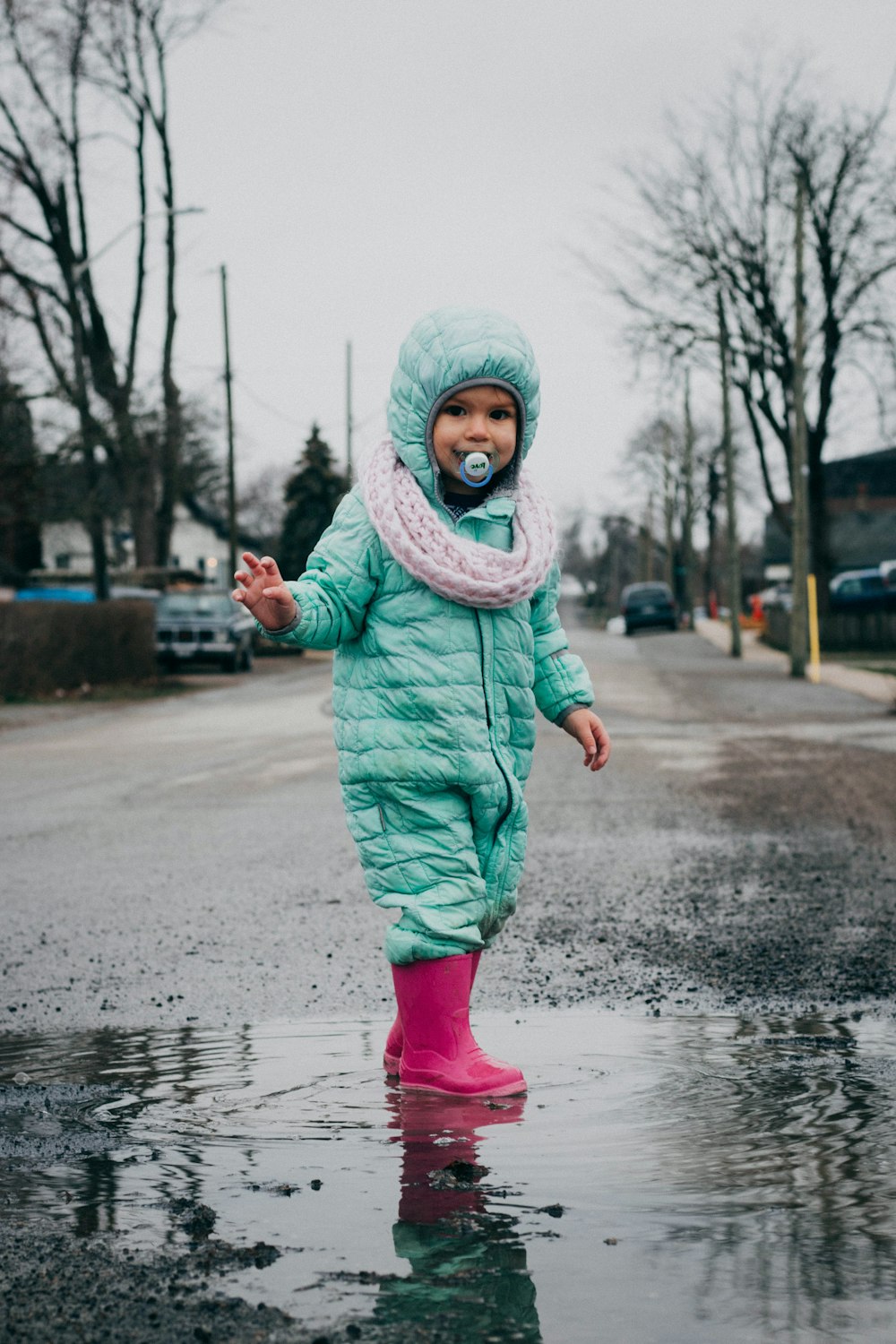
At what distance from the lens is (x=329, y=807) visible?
10.9m

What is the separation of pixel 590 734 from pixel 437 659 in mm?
498

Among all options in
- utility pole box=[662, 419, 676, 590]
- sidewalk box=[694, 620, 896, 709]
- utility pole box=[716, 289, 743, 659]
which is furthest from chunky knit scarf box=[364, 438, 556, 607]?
utility pole box=[662, 419, 676, 590]

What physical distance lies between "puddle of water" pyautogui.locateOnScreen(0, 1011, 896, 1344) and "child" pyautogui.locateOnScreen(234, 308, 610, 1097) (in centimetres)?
34

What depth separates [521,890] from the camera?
24.6ft

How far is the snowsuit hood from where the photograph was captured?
4.16 m

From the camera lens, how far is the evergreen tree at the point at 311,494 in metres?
74.4

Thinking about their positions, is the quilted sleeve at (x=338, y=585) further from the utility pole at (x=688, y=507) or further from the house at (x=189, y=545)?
the house at (x=189, y=545)

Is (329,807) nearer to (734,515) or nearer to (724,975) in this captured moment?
(724,975)

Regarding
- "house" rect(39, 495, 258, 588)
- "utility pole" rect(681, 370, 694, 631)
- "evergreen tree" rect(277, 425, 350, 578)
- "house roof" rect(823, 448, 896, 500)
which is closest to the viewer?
"utility pole" rect(681, 370, 694, 631)

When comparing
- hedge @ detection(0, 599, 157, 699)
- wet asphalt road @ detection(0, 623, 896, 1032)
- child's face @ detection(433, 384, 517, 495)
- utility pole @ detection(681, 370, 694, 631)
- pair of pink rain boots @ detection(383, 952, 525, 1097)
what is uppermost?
utility pole @ detection(681, 370, 694, 631)

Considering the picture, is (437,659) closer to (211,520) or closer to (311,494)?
(311,494)

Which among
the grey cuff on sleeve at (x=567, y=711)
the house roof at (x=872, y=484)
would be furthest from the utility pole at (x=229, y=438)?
the house roof at (x=872, y=484)

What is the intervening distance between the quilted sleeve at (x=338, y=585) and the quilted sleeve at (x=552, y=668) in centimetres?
45

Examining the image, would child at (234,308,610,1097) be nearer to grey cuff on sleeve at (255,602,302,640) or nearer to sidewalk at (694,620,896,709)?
grey cuff on sleeve at (255,602,302,640)
